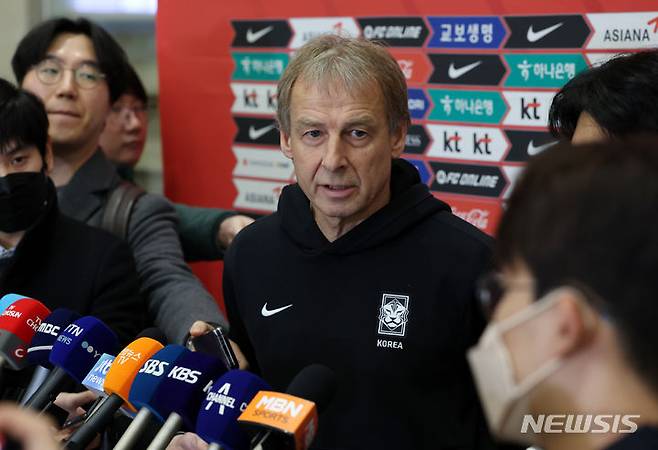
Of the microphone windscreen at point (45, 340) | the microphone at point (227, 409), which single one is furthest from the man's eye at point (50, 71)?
the microphone at point (227, 409)

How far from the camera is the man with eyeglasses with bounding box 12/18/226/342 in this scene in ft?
8.41

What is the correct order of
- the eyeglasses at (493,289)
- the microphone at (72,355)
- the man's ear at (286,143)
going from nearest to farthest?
1. the eyeglasses at (493,289)
2. the microphone at (72,355)
3. the man's ear at (286,143)

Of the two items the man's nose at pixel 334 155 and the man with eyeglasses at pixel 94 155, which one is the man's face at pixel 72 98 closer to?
the man with eyeglasses at pixel 94 155

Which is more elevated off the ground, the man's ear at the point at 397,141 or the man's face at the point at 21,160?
the man's ear at the point at 397,141

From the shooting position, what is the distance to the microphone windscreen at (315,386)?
4.32 feet

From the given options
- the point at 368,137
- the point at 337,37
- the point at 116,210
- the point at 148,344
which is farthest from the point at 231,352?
the point at 116,210

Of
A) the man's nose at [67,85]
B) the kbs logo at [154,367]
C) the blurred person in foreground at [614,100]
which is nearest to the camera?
the kbs logo at [154,367]

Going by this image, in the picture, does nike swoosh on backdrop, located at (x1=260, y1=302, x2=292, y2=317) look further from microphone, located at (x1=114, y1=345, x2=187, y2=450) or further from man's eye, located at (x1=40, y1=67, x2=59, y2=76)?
man's eye, located at (x1=40, y1=67, x2=59, y2=76)

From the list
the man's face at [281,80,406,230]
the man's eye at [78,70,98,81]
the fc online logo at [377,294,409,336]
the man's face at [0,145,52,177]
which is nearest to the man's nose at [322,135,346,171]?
the man's face at [281,80,406,230]

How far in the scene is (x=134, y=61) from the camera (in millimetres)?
4098

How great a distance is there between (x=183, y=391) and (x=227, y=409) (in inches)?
4.4

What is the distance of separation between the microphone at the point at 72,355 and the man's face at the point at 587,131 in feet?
3.20

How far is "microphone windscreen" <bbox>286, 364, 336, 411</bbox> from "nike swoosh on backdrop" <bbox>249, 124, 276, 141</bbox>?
185cm

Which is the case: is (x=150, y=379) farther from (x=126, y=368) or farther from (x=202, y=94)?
(x=202, y=94)
